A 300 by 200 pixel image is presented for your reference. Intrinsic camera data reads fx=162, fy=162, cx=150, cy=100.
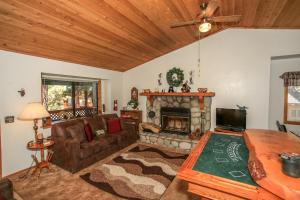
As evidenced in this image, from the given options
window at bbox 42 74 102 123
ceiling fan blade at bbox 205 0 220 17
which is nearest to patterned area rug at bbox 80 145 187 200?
window at bbox 42 74 102 123

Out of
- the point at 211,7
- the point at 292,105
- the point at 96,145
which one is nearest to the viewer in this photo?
the point at 211,7

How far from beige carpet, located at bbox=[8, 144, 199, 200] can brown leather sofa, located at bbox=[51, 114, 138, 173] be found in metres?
0.25

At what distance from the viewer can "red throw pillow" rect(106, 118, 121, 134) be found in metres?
4.52

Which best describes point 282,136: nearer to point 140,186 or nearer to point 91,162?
point 140,186

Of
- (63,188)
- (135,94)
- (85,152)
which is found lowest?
(63,188)

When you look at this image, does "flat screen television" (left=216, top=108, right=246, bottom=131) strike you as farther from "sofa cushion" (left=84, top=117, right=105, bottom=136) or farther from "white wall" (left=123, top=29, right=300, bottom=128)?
"sofa cushion" (left=84, top=117, right=105, bottom=136)

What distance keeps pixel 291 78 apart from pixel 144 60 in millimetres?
4203

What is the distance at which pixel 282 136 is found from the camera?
2057 mm

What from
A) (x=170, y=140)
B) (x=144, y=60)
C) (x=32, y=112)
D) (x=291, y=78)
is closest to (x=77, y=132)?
(x=32, y=112)

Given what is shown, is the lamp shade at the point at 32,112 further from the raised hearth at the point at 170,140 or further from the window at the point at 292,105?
the window at the point at 292,105

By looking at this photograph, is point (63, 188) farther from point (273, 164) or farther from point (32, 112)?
point (273, 164)

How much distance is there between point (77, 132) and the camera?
3.71m

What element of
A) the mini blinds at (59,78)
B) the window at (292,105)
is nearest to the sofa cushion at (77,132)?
the mini blinds at (59,78)

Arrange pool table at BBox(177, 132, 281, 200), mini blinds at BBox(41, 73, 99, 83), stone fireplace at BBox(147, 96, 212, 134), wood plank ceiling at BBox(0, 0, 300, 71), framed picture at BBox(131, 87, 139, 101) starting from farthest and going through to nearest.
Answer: framed picture at BBox(131, 87, 139, 101)
stone fireplace at BBox(147, 96, 212, 134)
mini blinds at BBox(41, 73, 99, 83)
wood plank ceiling at BBox(0, 0, 300, 71)
pool table at BBox(177, 132, 281, 200)
